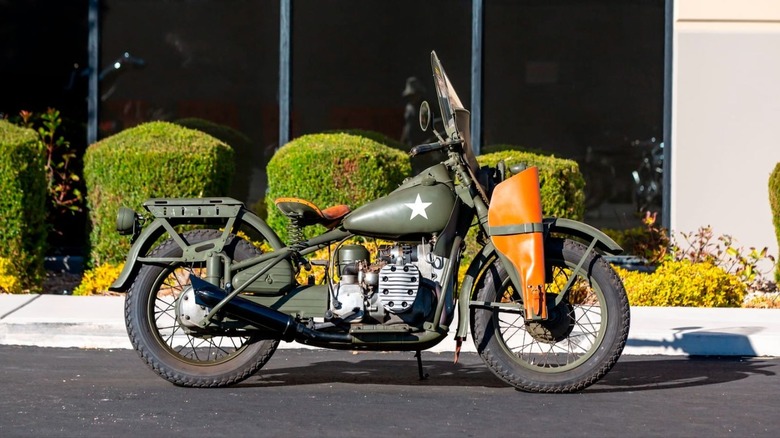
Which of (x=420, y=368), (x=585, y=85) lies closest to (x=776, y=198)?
(x=585, y=85)

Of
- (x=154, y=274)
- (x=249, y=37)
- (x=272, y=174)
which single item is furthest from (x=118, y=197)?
(x=154, y=274)

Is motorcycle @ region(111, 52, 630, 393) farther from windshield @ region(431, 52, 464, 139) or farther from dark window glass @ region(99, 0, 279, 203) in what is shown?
dark window glass @ region(99, 0, 279, 203)

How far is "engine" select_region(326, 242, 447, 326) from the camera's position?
22.6ft

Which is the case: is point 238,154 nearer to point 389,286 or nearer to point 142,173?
point 142,173

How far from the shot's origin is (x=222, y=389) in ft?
23.4

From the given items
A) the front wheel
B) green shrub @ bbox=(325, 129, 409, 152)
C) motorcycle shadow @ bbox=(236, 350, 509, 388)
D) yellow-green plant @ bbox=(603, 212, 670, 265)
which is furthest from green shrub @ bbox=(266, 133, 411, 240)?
the front wheel

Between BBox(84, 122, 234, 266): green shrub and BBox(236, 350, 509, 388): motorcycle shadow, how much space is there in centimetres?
320

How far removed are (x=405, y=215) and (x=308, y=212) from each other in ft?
1.71

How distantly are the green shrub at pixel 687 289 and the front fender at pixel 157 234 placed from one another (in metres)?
4.34

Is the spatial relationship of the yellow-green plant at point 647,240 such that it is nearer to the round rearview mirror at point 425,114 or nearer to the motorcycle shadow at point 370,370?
the motorcycle shadow at point 370,370

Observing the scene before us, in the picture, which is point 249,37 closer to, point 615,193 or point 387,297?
point 615,193

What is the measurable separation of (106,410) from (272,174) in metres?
5.29

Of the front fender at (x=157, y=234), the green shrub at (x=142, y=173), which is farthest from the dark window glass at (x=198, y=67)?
the front fender at (x=157, y=234)

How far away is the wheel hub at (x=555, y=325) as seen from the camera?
23.1 ft
